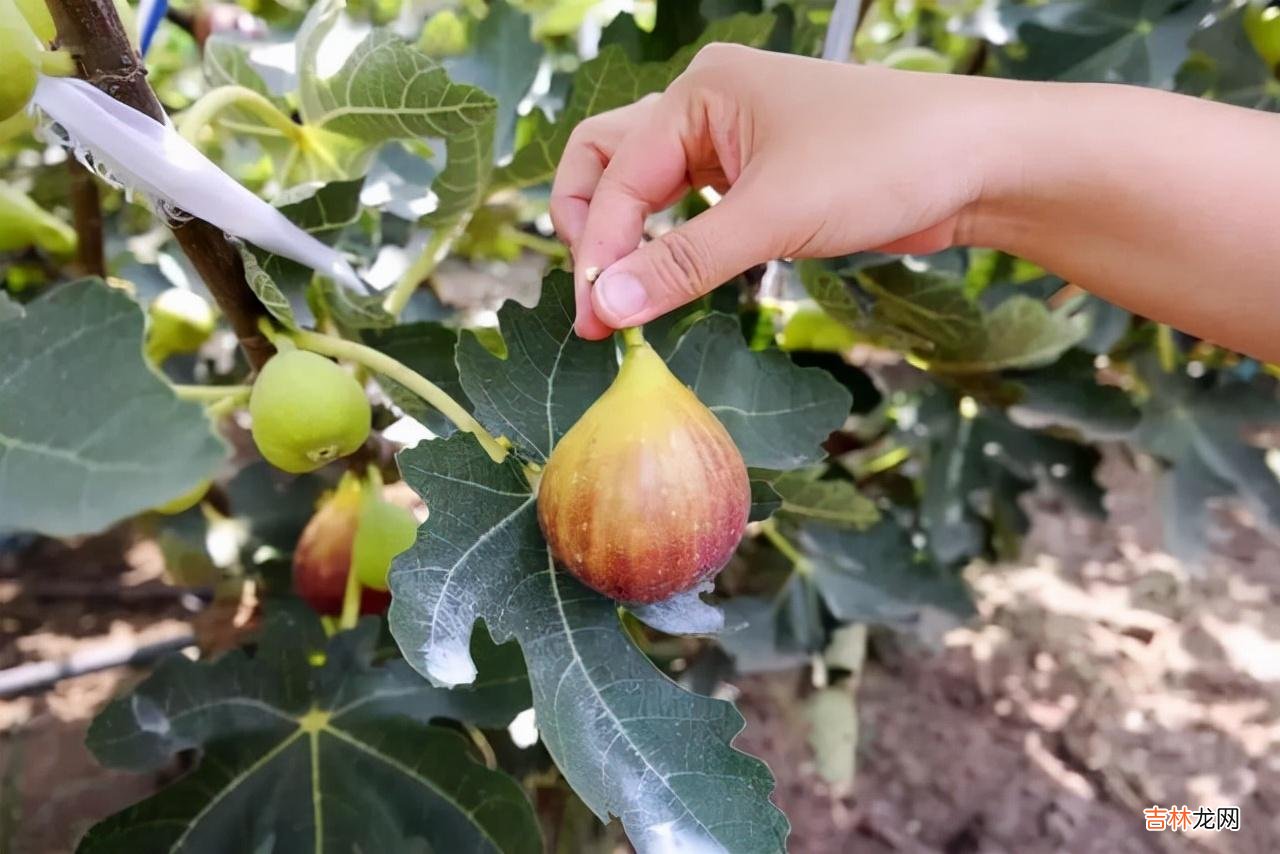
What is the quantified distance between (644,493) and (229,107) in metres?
0.66

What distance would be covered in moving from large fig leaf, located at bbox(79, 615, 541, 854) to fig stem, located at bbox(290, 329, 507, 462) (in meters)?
0.26

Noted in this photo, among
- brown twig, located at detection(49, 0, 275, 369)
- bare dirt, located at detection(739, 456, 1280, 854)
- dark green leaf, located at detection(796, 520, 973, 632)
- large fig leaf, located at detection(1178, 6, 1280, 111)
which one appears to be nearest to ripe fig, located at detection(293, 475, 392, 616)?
brown twig, located at detection(49, 0, 275, 369)

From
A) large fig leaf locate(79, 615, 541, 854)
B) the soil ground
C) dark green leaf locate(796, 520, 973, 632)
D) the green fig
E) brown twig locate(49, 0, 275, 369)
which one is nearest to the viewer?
brown twig locate(49, 0, 275, 369)

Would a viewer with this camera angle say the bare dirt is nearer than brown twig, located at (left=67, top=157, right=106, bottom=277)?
No

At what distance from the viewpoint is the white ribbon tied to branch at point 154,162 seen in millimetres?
619

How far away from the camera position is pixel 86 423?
0.51 m

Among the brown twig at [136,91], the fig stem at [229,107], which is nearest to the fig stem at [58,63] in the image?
the brown twig at [136,91]

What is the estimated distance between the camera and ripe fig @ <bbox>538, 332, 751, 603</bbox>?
678 millimetres

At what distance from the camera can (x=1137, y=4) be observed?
4.51ft

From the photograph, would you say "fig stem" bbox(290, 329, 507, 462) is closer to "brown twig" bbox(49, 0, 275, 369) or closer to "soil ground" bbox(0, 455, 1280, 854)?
"brown twig" bbox(49, 0, 275, 369)

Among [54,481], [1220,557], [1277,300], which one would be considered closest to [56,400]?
[54,481]

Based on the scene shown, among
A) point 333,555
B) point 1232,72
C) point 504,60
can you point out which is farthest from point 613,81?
point 1232,72

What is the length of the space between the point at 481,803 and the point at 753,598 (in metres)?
0.68

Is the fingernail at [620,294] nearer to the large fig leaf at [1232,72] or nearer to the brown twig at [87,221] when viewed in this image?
the brown twig at [87,221]
